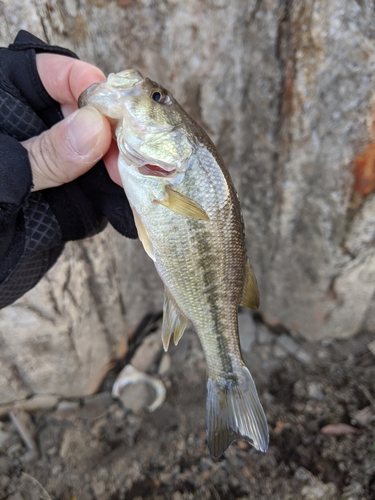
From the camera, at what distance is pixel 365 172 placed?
1979 mm

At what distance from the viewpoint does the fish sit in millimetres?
1206

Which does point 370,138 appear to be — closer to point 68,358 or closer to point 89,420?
point 68,358

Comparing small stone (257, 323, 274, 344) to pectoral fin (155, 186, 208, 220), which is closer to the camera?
pectoral fin (155, 186, 208, 220)

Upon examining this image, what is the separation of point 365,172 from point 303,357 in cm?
138

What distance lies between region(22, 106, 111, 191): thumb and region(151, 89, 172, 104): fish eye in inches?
8.3

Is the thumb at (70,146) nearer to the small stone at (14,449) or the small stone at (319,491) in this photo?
the small stone at (14,449)

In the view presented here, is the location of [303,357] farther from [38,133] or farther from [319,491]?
[38,133]

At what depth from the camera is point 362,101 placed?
1.81m

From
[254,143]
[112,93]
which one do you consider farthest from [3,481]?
[254,143]

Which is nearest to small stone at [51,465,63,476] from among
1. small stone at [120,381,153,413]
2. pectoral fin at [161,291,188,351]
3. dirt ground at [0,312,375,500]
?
dirt ground at [0,312,375,500]

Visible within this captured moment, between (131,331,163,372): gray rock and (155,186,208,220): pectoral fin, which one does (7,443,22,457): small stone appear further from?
(155,186,208,220): pectoral fin

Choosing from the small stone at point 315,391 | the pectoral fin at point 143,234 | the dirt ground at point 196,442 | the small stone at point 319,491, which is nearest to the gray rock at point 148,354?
the dirt ground at point 196,442

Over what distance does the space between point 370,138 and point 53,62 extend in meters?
1.56

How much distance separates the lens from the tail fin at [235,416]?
1.46 m
